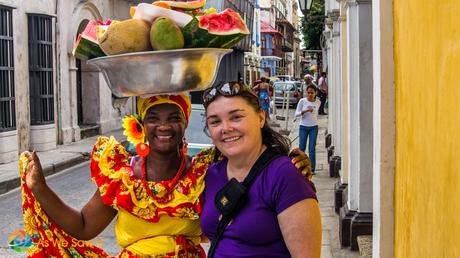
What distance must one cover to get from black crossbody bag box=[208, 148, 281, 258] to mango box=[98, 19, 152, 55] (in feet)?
2.31

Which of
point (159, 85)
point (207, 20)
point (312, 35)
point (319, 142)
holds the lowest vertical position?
point (319, 142)

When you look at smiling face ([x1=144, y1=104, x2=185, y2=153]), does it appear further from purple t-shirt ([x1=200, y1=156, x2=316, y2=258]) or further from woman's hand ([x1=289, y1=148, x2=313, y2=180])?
purple t-shirt ([x1=200, y1=156, x2=316, y2=258])

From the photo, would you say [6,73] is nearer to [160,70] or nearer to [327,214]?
[327,214]

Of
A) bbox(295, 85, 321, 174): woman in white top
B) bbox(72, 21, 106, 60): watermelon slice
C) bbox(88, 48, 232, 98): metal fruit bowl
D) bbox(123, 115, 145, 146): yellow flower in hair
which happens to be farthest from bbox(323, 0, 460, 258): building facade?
bbox(295, 85, 321, 174): woman in white top

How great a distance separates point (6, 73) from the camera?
13.5m

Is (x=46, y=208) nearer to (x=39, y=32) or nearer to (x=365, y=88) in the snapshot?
(x=365, y=88)

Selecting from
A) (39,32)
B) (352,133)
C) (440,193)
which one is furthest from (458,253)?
(39,32)

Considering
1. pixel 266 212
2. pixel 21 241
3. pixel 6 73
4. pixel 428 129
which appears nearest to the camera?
pixel 266 212

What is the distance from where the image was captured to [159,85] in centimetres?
281

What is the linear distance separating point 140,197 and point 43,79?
12884mm

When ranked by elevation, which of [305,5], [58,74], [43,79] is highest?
[305,5]

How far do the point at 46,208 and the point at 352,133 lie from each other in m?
4.66

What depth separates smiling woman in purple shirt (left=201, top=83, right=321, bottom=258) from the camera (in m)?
2.33

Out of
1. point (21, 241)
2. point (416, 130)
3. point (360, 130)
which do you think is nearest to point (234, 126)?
point (416, 130)
